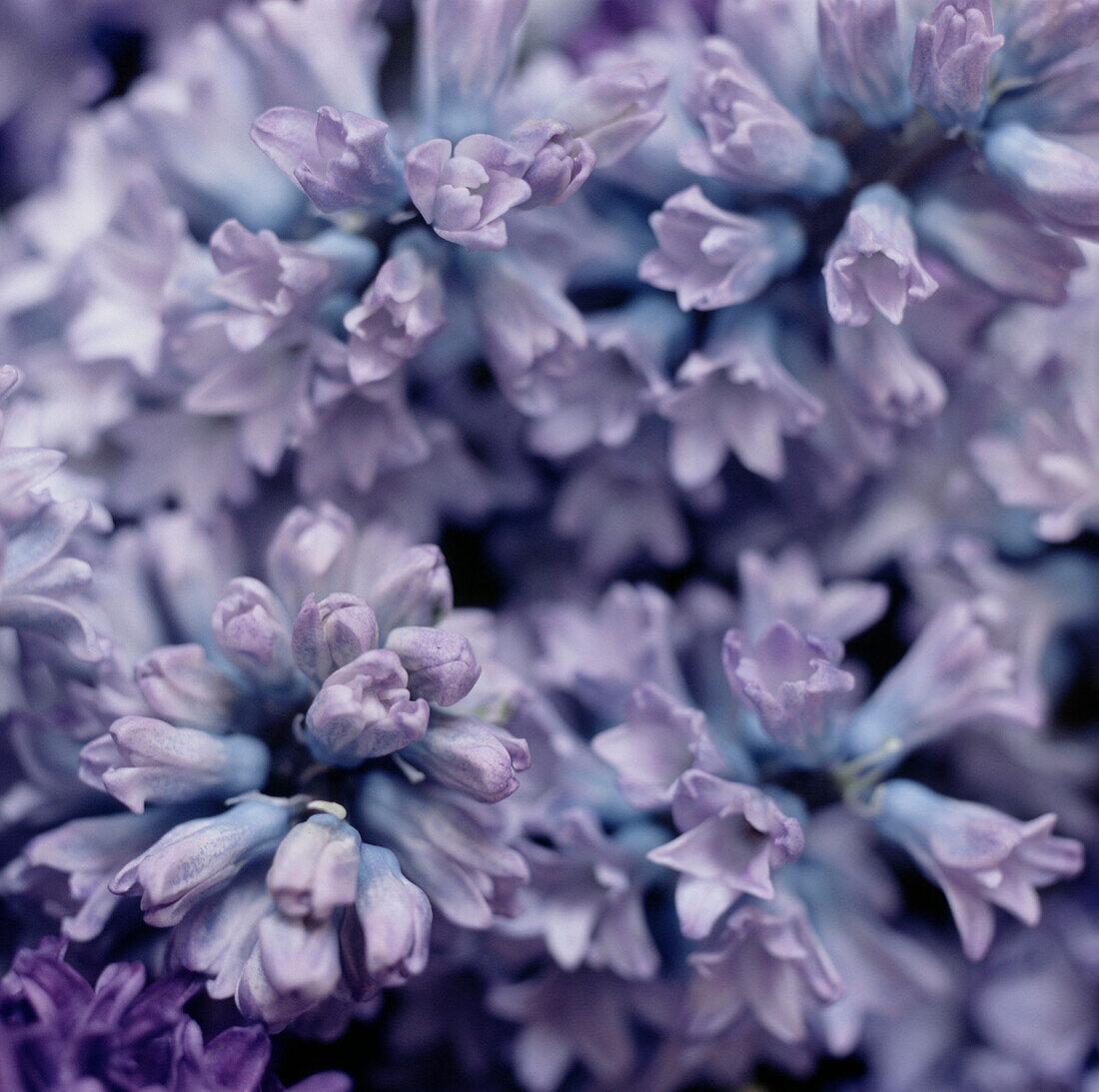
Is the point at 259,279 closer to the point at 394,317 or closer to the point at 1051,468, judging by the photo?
the point at 394,317

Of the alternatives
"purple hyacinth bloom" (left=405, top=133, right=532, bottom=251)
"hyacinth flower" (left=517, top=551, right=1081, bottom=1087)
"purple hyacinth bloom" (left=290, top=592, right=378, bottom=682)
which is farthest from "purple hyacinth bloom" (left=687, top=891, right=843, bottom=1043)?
"purple hyacinth bloom" (left=405, top=133, right=532, bottom=251)

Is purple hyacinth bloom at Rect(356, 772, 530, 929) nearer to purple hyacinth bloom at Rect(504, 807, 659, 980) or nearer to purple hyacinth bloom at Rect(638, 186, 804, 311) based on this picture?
purple hyacinth bloom at Rect(504, 807, 659, 980)

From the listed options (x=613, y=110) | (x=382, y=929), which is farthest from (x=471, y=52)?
(x=382, y=929)

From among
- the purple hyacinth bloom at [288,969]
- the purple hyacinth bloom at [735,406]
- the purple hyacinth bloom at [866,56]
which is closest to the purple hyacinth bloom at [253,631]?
the purple hyacinth bloom at [288,969]

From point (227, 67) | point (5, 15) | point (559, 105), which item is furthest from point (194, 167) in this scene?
point (5, 15)

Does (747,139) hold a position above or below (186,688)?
above
